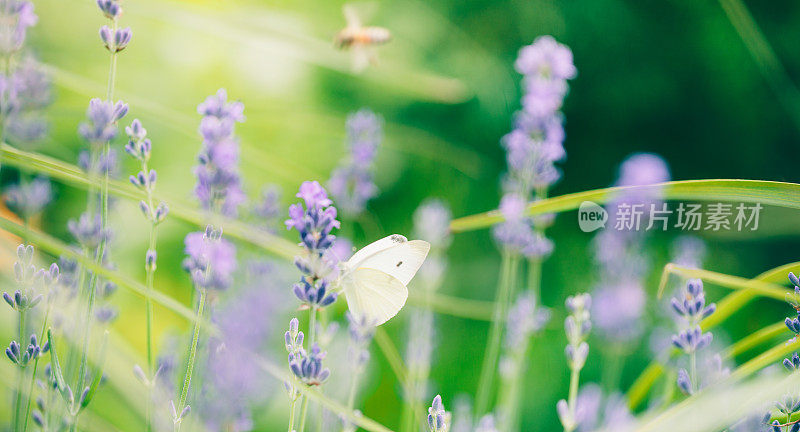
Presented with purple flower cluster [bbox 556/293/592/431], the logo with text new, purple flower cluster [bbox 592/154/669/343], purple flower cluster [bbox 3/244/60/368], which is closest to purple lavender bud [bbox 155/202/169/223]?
purple flower cluster [bbox 3/244/60/368]

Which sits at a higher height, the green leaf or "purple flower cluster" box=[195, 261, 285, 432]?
"purple flower cluster" box=[195, 261, 285, 432]

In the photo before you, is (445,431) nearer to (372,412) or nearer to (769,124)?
(372,412)

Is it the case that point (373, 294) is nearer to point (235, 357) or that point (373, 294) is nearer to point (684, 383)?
point (235, 357)

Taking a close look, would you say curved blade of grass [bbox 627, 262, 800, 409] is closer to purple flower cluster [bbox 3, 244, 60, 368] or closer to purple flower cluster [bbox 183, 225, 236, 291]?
purple flower cluster [bbox 183, 225, 236, 291]

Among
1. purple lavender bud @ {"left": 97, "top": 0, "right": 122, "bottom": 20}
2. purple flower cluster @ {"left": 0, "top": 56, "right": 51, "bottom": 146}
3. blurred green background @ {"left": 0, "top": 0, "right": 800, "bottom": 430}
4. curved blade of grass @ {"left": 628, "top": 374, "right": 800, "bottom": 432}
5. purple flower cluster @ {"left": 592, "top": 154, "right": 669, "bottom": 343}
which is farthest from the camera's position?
blurred green background @ {"left": 0, "top": 0, "right": 800, "bottom": 430}

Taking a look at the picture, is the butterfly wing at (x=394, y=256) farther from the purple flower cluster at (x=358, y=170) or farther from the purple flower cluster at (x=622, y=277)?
the purple flower cluster at (x=622, y=277)

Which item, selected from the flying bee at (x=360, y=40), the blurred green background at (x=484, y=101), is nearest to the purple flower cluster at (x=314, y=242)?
the flying bee at (x=360, y=40)
